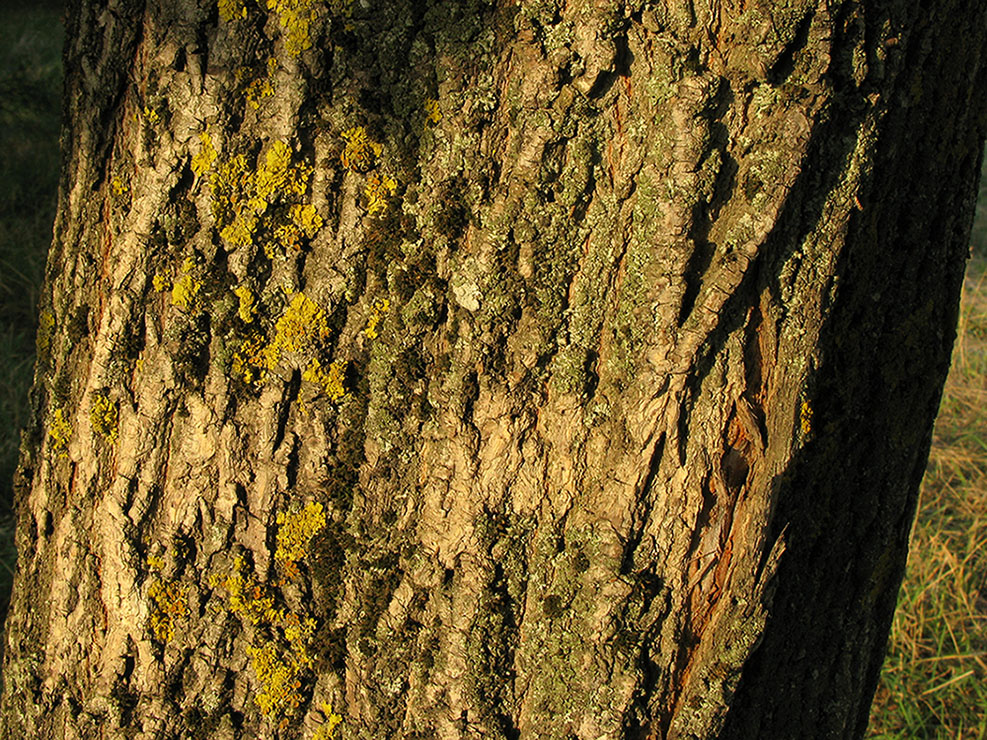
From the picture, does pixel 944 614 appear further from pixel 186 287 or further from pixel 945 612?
pixel 186 287

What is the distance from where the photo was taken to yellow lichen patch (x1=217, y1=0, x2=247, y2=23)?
1.00 meters

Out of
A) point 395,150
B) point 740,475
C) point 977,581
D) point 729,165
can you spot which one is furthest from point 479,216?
point 977,581

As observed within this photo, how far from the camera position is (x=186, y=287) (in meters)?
1.06

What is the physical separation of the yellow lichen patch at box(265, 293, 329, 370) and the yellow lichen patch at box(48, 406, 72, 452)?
13.6 inches

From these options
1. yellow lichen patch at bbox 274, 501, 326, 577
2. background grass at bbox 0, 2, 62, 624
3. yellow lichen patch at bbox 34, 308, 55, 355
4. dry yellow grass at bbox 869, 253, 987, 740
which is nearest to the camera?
yellow lichen patch at bbox 274, 501, 326, 577

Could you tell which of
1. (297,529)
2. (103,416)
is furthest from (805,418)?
(103,416)

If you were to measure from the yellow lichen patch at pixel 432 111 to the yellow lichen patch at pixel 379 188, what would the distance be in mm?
86

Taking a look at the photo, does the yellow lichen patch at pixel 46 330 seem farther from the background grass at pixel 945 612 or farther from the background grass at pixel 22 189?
the background grass at pixel 945 612

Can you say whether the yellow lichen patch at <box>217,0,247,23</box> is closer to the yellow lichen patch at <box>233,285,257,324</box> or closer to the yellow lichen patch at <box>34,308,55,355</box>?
the yellow lichen patch at <box>233,285,257,324</box>

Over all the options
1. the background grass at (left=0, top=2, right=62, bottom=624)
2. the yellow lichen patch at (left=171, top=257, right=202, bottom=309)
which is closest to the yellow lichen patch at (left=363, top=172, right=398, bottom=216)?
the yellow lichen patch at (left=171, top=257, right=202, bottom=309)

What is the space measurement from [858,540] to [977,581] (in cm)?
244

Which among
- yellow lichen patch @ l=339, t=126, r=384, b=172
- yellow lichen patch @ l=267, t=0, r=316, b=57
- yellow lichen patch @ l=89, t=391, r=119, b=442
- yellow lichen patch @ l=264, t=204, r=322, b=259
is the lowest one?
yellow lichen patch @ l=89, t=391, r=119, b=442

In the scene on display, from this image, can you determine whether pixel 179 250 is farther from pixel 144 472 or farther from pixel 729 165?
pixel 729 165

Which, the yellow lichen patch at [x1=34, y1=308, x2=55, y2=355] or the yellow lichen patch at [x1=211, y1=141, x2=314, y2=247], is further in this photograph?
the yellow lichen patch at [x1=34, y1=308, x2=55, y2=355]
